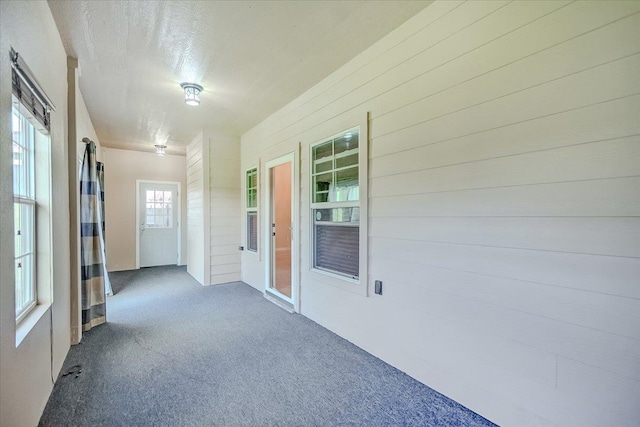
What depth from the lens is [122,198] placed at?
626 cm

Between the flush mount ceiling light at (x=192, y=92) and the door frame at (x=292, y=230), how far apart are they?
1.20m

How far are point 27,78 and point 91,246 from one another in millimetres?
2349

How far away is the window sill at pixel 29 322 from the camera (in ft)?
4.82

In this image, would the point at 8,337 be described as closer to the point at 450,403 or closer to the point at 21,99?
the point at 21,99

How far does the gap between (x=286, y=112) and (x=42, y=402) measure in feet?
11.2

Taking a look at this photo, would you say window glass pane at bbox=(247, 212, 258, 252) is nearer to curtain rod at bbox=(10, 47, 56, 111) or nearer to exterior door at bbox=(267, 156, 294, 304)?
exterior door at bbox=(267, 156, 294, 304)

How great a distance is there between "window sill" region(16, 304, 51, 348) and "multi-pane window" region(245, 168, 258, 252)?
117 inches

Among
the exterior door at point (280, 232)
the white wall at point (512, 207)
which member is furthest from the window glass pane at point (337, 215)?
the exterior door at point (280, 232)

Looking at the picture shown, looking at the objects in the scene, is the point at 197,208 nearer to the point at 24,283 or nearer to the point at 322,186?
the point at 322,186

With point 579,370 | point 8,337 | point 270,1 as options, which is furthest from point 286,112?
point 579,370

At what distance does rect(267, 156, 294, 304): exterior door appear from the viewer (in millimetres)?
4262

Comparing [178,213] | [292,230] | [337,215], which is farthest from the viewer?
[178,213]

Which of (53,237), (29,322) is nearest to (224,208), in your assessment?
(53,237)

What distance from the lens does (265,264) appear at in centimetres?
431
